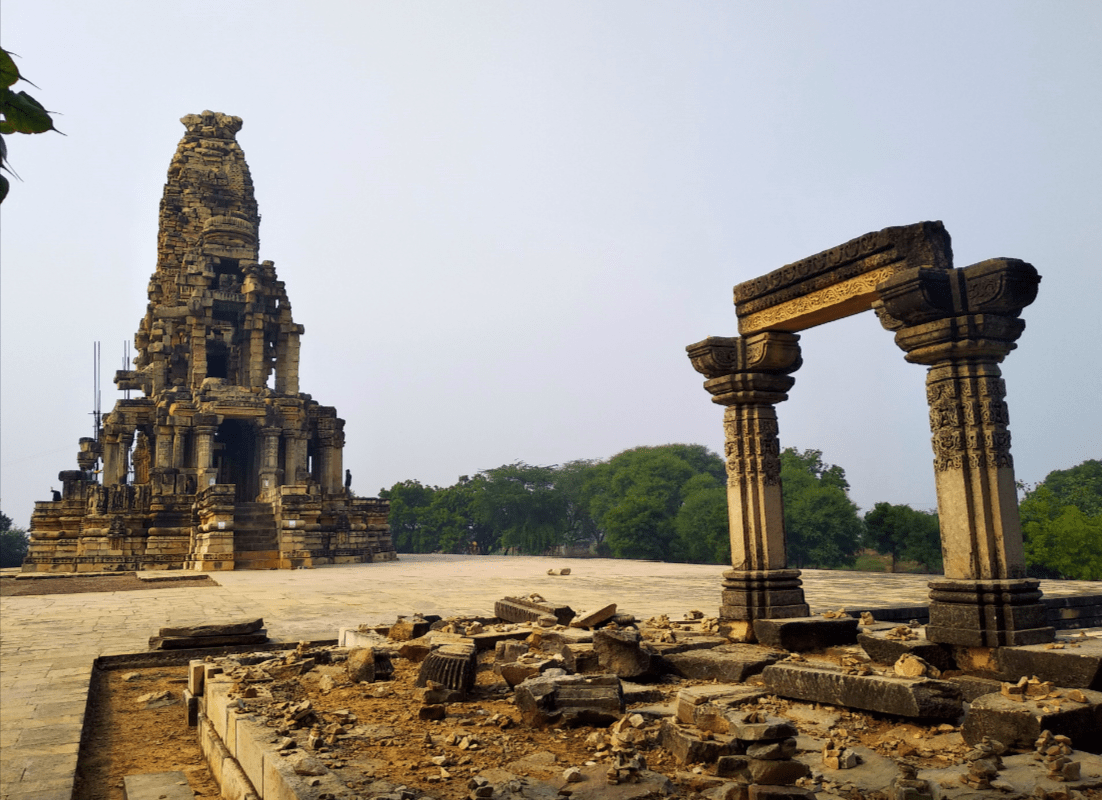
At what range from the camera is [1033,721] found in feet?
12.7

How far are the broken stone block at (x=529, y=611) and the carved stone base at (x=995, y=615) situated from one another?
12.1ft

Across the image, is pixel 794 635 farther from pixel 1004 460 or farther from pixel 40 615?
pixel 40 615

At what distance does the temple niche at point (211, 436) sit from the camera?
2461cm

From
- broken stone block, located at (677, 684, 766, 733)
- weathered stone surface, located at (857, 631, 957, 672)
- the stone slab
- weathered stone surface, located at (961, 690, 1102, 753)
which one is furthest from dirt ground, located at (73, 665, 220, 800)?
weathered stone surface, located at (857, 631, 957, 672)

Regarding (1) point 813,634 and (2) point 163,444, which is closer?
(1) point 813,634

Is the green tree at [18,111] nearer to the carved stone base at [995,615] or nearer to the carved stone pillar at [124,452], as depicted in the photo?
the carved stone base at [995,615]

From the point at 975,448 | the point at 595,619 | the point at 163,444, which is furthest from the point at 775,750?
the point at 163,444

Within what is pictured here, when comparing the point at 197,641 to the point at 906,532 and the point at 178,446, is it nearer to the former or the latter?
the point at 178,446

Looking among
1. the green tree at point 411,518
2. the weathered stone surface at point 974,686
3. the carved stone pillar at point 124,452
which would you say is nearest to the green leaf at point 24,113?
the weathered stone surface at point 974,686

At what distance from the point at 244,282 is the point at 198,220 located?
12.8ft

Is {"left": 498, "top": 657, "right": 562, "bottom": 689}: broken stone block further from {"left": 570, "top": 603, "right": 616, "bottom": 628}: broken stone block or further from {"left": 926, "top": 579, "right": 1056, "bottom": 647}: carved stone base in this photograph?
{"left": 926, "top": 579, "right": 1056, "bottom": 647}: carved stone base

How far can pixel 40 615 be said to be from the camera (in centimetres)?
1124

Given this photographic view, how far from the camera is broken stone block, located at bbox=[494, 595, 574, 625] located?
8.15m

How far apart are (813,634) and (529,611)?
9.78 ft
